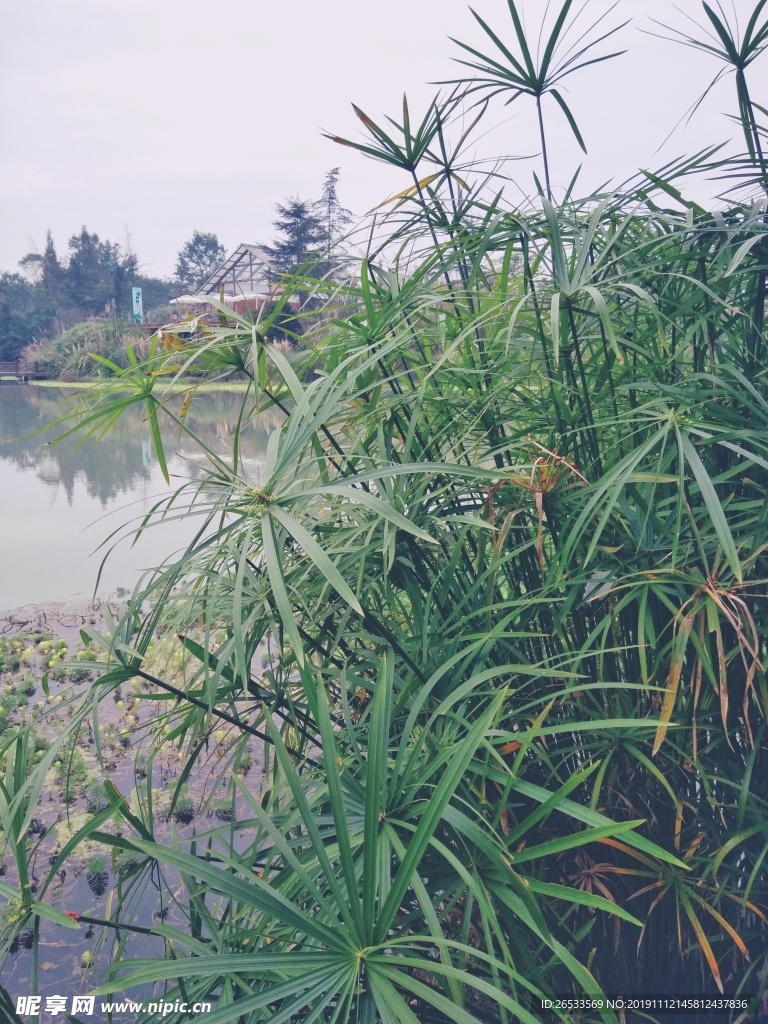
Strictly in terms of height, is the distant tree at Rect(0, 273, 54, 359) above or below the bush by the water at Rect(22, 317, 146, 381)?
above

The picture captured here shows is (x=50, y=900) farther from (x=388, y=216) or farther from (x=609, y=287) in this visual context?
(x=609, y=287)

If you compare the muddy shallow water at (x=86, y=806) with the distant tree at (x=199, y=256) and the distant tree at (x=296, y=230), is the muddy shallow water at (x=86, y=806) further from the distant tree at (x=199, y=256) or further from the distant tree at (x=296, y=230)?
the distant tree at (x=199, y=256)

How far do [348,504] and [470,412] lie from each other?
0.87ft

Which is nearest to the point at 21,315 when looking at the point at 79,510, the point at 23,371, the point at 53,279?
the point at 53,279

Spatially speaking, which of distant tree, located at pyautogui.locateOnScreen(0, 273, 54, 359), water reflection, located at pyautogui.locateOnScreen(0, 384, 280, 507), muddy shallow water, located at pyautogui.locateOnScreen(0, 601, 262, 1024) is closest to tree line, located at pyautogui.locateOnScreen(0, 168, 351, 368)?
distant tree, located at pyautogui.locateOnScreen(0, 273, 54, 359)

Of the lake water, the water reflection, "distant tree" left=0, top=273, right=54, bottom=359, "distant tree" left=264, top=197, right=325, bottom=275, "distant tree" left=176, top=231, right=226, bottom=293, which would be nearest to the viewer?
the lake water

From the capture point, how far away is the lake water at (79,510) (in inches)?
194

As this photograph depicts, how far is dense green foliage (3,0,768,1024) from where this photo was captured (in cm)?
85

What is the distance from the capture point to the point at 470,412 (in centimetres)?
117

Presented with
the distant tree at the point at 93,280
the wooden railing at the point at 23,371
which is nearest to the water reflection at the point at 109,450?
the wooden railing at the point at 23,371

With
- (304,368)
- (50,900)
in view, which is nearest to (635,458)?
(304,368)

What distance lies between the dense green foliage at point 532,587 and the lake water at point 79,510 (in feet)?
1.42

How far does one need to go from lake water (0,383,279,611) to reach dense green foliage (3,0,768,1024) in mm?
433

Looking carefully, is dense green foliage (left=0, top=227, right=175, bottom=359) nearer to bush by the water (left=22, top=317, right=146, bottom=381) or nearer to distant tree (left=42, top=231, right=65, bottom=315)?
distant tree (left=42, top=231, right=65, bottom=315)
